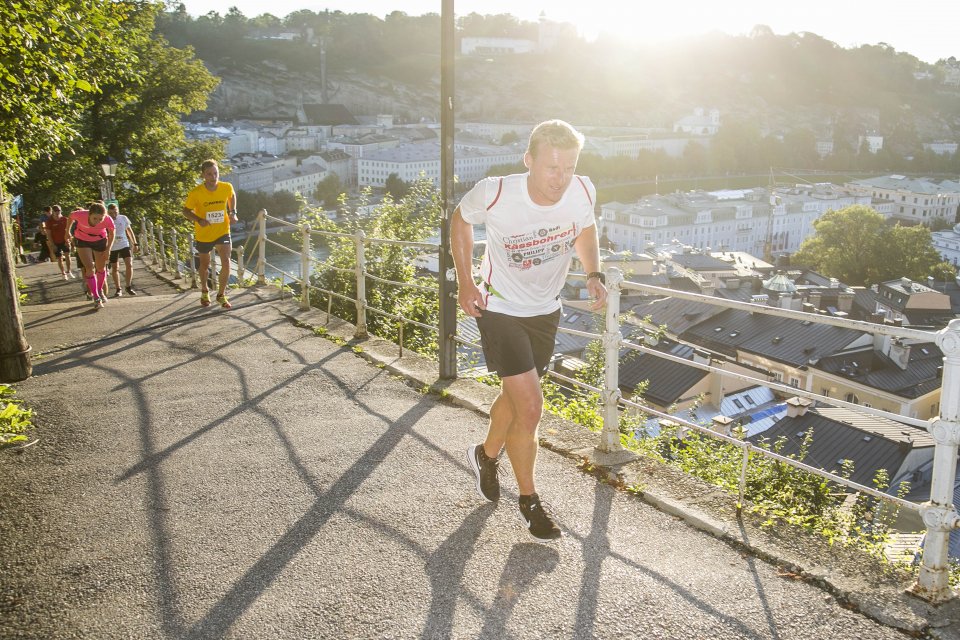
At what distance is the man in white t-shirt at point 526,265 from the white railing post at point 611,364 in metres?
0.53

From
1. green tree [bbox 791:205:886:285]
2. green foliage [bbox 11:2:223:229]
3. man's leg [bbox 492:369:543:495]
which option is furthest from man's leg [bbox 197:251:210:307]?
green tree [bbox 791:205:886:285]

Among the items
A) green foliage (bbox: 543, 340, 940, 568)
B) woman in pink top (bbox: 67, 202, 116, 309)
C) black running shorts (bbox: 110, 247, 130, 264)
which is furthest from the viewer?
black running shorts (bbox: 110, 247, 130, 264)

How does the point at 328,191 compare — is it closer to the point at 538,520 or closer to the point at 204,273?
the point at 204,273

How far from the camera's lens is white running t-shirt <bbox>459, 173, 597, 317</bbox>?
10.4 feet

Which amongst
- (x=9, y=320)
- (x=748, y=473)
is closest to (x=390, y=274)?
(x=748, y=473)

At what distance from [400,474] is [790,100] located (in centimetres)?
19376

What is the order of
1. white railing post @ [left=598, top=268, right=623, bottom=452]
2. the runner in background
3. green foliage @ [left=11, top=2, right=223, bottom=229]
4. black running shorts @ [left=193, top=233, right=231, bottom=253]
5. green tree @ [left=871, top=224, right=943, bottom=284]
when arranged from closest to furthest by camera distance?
1. white railing post @ [left=598, top=268, right=623, bottom=452]
2. black running shorts @ [left=193, top=233, right=231, bottom=253]
3. the runner in background
4. green foliage @ [left=11, top=2, right=223, bottom=229]
5. green tree @ [left=871, top=224, right=943, bottom=284]

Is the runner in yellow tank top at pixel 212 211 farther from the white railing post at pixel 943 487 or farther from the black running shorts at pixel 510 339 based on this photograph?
the white railing post at pixel 943 487

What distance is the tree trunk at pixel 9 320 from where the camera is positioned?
516cm

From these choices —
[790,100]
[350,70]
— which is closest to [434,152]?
[350,70]

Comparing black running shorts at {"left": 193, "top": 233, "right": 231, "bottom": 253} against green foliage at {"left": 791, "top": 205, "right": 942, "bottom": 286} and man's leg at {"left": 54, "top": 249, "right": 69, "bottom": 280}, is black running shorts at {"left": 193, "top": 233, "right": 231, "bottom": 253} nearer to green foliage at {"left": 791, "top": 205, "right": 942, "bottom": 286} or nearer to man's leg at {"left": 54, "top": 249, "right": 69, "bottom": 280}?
man's leg at {"left": 54, "top": 249, "right": 69, "bottom": 280}

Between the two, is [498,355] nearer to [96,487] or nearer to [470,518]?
[470,518]

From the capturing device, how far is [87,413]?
4.85m

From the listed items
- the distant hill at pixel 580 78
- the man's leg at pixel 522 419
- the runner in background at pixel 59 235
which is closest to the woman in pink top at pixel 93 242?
the runner in background at pixel 59 235
